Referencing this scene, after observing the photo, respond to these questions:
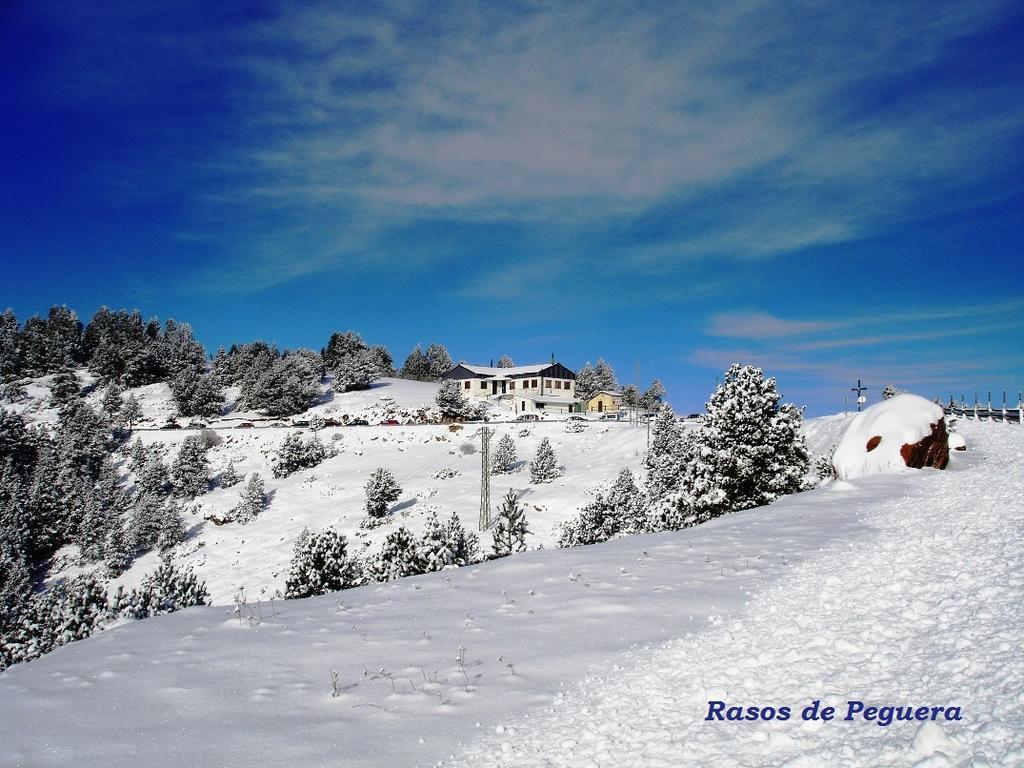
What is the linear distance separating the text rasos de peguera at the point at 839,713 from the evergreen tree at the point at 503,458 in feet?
159

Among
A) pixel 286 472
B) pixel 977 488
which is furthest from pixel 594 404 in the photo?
pixel 977 488

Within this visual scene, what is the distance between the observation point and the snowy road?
5184mm

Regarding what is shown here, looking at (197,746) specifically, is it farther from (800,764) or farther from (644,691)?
(800,764)

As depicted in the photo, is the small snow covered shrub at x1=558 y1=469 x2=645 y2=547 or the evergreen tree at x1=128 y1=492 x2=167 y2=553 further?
the evergreen tree at x1=128 y1=492 x2=167 y2=553

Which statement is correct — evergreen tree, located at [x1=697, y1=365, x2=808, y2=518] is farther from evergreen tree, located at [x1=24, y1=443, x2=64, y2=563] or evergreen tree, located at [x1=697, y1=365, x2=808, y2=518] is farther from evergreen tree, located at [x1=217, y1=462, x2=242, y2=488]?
evergreen tree, located at [x1=24, y1=443, x2=64, y2=563]

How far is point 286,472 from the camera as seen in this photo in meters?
56.6

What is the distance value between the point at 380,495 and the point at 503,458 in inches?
572

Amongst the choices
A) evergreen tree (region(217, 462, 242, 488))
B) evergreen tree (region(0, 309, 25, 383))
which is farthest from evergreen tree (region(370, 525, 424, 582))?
evergreen tree (region(0, 309, 25, 383))

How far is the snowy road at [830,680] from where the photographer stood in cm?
518

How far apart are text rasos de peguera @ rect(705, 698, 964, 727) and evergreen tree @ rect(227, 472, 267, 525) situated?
45.6m

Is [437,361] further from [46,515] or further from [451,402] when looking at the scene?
[46,515]

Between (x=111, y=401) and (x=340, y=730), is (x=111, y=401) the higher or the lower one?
the higher one

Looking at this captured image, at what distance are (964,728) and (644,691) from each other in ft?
9.02

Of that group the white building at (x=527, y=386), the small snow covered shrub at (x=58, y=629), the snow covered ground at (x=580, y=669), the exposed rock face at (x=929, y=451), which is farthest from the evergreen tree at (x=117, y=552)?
the white building at (x=527, y=386)
